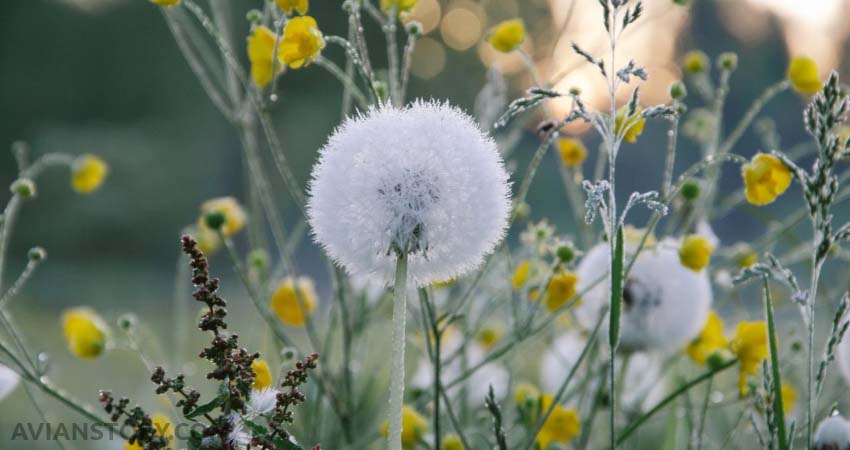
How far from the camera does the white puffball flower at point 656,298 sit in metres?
1.58

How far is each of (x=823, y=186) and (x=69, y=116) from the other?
1423 centimetres

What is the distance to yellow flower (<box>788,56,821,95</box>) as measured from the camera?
158cm

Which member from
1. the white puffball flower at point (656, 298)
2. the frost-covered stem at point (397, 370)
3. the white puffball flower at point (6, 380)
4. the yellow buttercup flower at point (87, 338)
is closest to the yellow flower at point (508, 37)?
the white puffball flower at point (656, 298)

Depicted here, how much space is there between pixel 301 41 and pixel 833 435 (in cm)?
82

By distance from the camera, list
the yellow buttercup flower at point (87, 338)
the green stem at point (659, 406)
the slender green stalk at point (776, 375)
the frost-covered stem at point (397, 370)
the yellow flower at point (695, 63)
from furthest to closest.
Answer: the yellow flower at point (695, 63), the yellow buttercup flower at point (87, 338), the green stem at point (659, 406), the slender green stalk at point (776, 375), the frost-covered stem at point (397, 370)

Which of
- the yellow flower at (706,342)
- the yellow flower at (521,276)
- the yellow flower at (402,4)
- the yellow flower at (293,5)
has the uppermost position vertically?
the yellow flower at (402,4)

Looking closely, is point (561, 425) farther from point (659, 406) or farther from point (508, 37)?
point (508, 37)

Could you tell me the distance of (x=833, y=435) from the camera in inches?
40.6

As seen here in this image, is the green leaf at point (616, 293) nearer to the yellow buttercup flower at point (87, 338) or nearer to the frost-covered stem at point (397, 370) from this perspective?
the frost-covered stem at point (397, 370)

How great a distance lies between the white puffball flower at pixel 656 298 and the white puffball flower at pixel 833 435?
0.53 meters

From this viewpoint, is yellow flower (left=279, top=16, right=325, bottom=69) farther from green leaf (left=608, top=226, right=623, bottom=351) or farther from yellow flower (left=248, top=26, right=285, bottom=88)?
green leaf (left=608, top=226, right=623, bottom=351)

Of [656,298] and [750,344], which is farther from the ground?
[656,298]

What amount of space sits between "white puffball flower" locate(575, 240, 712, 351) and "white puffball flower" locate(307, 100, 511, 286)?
648mm

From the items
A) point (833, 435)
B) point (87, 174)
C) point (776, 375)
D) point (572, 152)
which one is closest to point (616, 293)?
point (776, 375)
